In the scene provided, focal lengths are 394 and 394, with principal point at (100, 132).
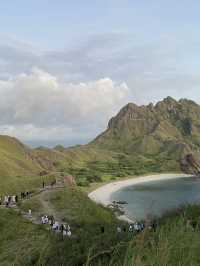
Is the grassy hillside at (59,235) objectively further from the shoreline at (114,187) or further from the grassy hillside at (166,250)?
the shoreline at (114,187)

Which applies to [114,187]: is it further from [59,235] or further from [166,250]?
[166,250]

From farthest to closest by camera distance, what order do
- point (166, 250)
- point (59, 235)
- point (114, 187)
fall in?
point (114, 187), point (59, 235), point (166, 250)

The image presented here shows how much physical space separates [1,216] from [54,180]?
68969 millimetres

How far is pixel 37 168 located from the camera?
495 feet

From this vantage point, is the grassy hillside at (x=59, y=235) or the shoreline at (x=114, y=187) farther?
the shoreline at (x=114, y=187)

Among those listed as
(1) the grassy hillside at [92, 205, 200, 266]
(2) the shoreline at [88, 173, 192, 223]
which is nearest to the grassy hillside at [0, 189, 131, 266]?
(1) the grassy hillside at [92, 205, 200, 266]

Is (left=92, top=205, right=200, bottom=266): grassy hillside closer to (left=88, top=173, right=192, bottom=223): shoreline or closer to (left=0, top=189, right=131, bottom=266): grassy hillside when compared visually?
(left=0, top=189, right=131, bottom=266): grassy hillside

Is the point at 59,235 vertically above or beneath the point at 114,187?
above

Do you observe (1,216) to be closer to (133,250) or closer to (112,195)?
(133,250)

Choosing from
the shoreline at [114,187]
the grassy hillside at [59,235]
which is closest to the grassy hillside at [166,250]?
the grassy hillside at [59,235]

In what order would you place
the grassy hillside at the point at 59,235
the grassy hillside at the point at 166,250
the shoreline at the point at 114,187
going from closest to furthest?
1. the grassy hillside at the point at 166,250
2. the grassy hillside at the point at 59,235
3. the shoreline at the point at 114,187

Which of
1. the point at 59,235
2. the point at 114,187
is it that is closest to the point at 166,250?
the point at 59,235

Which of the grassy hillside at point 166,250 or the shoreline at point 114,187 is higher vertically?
the grassy hillside at point 166,250

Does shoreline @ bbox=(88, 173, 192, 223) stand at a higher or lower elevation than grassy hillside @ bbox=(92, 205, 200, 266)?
lower
